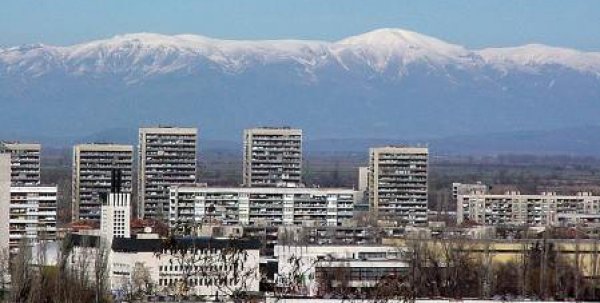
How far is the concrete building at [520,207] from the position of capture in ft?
206

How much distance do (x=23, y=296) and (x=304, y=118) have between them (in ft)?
483

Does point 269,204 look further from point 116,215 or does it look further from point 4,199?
point 4,199

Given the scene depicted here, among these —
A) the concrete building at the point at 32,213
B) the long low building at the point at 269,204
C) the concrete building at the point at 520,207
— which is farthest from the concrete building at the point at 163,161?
the concrete building at the point at 32,213

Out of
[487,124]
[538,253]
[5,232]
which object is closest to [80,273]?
[5,232]

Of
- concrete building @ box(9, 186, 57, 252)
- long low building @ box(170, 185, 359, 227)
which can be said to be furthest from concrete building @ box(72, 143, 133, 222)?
concrete building @ box(9, 186, 57, 252)

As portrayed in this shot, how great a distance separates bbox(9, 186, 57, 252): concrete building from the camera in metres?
42.5

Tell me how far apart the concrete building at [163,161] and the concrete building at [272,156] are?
6.70 feet

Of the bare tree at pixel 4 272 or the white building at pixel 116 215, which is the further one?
the white building at pixel 116 215

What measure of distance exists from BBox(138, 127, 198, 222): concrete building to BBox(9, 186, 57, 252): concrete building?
16316mm

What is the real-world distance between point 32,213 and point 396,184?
2088cm

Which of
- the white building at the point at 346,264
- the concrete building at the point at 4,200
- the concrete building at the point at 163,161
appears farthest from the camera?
the concrete building at the point at 163,161

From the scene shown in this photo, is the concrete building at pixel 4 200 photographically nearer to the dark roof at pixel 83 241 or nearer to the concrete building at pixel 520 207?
the dark roof at pixel 83 241

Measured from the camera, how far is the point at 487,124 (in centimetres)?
18325

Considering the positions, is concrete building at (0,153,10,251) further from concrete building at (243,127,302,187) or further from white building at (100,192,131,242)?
concrete building at (243,127,302,187)
